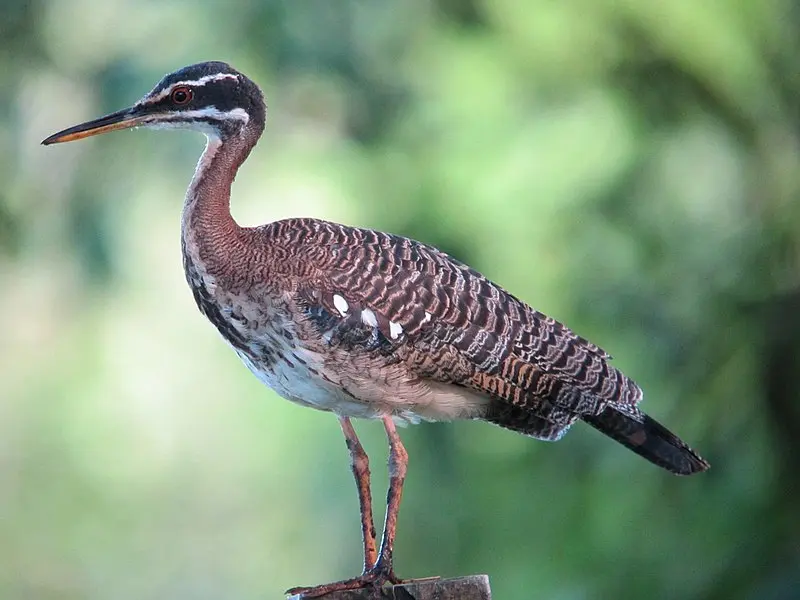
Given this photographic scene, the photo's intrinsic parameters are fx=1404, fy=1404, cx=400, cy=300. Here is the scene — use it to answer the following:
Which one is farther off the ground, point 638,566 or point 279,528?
point 638,566

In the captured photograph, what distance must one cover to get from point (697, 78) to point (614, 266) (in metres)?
1.14

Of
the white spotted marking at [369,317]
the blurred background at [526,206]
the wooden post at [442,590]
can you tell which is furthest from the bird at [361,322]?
the blurred background at [526,206]

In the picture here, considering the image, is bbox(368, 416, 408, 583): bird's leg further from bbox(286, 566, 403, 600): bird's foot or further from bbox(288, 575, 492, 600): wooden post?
bbox(288, 575, 492, 600): wooden post

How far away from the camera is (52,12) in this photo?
Answer: 900 centimetres

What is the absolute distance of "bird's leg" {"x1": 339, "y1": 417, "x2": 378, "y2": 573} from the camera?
5094 mm

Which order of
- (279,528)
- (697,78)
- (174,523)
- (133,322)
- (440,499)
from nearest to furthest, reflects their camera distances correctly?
(697,78), (440,499), (133,322), (279,528), (174,523)

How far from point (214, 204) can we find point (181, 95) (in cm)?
42

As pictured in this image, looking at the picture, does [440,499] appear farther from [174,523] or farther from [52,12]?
[174,523]

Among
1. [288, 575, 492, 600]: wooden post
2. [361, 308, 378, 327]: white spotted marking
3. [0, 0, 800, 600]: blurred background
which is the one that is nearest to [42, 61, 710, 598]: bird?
[361, 308, 378, 327]: white spotted marking

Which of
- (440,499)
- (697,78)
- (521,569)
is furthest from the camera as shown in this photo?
(440,499)

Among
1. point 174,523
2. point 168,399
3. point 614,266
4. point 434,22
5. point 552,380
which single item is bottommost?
point 174,523

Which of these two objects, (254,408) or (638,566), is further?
(254,408)

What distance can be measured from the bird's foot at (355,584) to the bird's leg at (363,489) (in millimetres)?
251

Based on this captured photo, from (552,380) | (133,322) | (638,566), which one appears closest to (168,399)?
(133,322)
